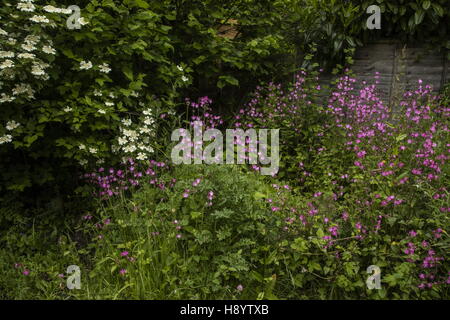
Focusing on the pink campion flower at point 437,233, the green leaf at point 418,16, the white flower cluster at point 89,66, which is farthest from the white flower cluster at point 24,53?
the green leaf at point 418,16

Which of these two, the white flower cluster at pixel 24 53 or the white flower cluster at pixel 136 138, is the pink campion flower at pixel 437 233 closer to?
the white flower cluster at pixel 136 138

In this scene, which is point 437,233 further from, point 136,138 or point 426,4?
point 426,4

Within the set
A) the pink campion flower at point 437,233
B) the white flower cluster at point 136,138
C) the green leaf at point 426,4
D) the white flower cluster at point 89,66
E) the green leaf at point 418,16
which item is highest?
the green leaf at point 426,4

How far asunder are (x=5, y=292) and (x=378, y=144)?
322cm

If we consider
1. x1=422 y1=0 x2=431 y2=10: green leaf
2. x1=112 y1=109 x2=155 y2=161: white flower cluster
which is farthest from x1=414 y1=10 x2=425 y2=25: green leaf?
x1=112 y1=109 x2=155 y2=161: white flower cluster

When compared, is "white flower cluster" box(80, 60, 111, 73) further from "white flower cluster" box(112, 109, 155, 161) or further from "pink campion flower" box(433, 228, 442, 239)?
"pink campion flower" box(433, 228, 442, 239)

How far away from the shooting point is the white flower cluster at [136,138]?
9.89 feet

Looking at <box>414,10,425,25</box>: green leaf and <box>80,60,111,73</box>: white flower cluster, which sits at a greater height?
<box>414,10,425,25</box>: green leaf

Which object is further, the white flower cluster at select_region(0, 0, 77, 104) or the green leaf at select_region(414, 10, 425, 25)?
the green leaf at select_region(414, 10, 425, 25)

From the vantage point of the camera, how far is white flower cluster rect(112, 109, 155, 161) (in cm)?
302

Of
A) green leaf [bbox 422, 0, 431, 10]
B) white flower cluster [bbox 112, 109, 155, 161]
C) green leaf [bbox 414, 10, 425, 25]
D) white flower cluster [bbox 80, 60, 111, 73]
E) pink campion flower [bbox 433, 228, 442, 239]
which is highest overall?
green leaf [bbox 422, 0, 431, 10]

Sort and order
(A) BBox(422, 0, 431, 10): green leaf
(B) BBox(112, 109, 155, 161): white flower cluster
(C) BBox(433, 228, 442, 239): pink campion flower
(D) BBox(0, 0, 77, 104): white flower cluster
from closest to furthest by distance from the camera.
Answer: (C) BBox(433, 228, 442, 239): pink campion flower → (D) BBox(0, 0, 77, 104): white flower cluster → (B) BBox(112, 109, 155, 161): white flower cluster → (A) BBox(422, 0, 431, 10): green leaf

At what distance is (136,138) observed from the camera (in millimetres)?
3062

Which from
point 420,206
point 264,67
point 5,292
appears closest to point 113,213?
point 5,292
